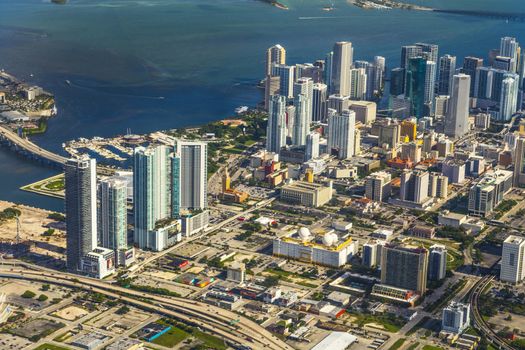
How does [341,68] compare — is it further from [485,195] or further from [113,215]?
[113,215]

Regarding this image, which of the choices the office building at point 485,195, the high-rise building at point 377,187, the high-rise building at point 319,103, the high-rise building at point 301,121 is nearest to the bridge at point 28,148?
the high-rise building at point 301,121

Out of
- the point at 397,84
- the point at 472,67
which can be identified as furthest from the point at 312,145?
the point at 472,67

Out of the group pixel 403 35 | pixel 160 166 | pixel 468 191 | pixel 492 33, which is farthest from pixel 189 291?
pixel 492 33

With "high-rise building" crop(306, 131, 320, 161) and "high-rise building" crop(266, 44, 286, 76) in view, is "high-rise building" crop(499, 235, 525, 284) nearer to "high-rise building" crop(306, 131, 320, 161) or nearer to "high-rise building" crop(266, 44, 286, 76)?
"high-rise building" crop(306, 131, 320, 161)

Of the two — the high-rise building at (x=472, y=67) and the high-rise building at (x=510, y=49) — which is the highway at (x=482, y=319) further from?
the high-rise building at (x=510, y=49)

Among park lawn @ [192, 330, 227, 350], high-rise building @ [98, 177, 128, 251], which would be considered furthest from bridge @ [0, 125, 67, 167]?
park lawn @ [192, 330, 227, 350]

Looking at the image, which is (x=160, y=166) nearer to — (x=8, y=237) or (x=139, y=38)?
(x=8, y=237)
